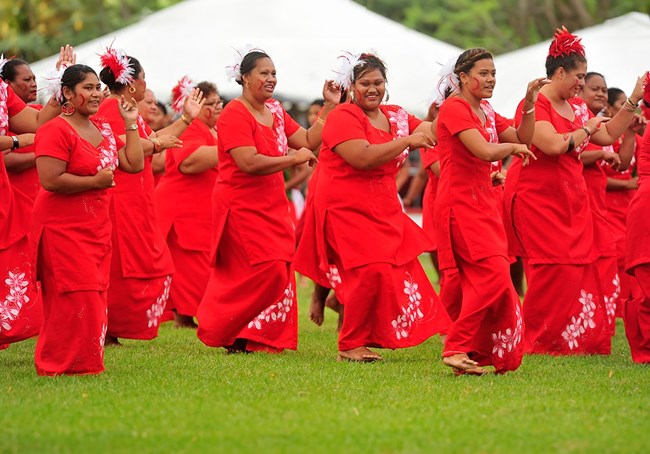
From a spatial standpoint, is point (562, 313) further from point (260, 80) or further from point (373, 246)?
point (260, 80)

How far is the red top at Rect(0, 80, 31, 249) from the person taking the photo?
888 cm

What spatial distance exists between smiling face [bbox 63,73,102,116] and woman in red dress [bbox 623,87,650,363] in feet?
12.8

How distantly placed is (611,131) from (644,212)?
0.77 meters

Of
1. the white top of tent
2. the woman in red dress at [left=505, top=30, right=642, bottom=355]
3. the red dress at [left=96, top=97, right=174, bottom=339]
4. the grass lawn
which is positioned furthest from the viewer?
the white top of tent

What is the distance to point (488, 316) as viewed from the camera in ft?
26.5

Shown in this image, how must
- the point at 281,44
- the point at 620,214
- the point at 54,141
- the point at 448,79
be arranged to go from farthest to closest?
the point at 281,44 < the point at 620,214 < the point at 448,79 < the point at 54,141

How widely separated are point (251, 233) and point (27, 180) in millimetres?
1759

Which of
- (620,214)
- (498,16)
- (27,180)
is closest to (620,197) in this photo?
(620,214)

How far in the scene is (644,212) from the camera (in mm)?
9039

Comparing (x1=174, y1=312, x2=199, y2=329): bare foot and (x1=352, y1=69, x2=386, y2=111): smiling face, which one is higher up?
(x1=352, y1=69, x2=386, y2=111): smiling face

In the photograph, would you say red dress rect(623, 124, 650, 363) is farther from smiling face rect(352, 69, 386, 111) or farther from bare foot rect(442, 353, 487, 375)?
smiling face rect(352, 69, 386, 111)

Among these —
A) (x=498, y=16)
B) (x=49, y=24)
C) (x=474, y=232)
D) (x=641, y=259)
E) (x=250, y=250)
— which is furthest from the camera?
(x=498, y=16)

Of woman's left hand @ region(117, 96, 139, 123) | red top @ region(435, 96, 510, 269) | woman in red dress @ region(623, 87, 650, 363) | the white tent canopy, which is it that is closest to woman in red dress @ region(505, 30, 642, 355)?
woman in red dress @ region(623, 87, 650, 363)

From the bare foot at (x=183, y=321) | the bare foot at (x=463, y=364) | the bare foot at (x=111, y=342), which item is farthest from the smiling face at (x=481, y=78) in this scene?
the bare foot at (x=183, y=321)
